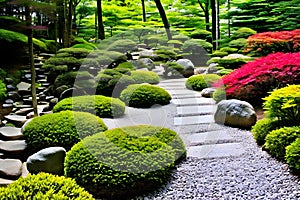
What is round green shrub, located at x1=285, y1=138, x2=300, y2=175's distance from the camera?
3.49 m

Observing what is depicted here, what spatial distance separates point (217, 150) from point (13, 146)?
2.87 m

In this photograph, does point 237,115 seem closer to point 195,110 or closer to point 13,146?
point 195,110

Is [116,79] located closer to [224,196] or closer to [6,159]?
[6,159]

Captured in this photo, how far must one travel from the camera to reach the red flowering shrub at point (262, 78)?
19.4 ft

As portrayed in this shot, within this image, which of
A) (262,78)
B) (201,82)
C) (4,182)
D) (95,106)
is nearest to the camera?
(4,182)

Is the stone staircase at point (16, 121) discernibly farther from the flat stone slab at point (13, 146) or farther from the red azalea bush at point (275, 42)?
the red azalea bush at point (275, 42)

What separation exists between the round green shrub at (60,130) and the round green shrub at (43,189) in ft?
5.83

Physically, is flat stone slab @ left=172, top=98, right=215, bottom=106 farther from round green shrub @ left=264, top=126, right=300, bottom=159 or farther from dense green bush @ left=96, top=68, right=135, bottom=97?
round green shrub @ left=264, top=126, right=300, bottom=159

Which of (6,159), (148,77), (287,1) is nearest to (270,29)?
(287,1)

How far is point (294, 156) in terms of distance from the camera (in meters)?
3.53

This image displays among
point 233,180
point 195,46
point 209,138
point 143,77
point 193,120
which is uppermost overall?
point 195,46

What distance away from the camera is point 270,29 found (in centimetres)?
1189

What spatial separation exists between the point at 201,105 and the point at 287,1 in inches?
303

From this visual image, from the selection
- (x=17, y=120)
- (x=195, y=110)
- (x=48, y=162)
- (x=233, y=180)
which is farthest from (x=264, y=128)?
(x=17, y=120)
